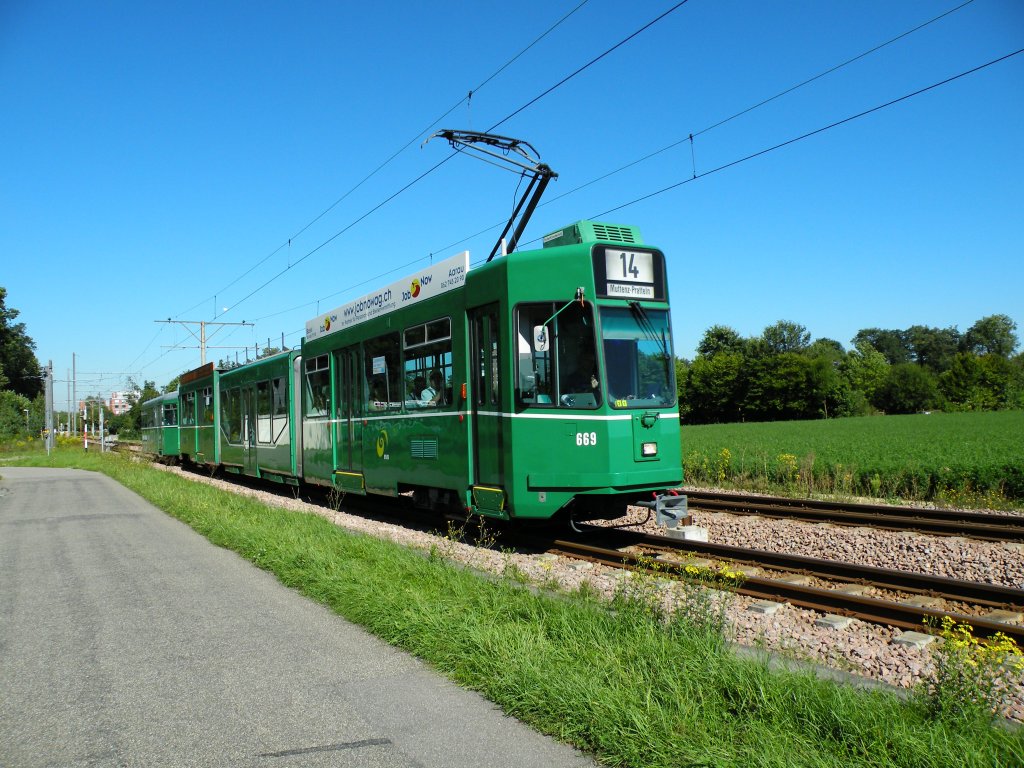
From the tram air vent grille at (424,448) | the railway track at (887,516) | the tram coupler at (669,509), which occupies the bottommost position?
the railway track at (887,516)

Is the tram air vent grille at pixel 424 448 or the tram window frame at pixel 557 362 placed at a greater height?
the tram window frame at pixel 557 362

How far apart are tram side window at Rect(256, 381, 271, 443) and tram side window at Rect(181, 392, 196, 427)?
895 cm

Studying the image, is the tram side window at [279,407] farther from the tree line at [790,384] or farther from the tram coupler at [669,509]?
the tree line at [790,384]

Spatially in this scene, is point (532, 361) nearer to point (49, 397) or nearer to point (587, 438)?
point (587, 438)

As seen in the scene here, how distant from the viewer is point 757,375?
9175 cm

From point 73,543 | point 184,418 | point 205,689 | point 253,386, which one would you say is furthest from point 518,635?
point 184,418

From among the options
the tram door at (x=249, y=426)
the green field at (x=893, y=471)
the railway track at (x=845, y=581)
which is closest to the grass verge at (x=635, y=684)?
the railway track at (x=845, y=581)

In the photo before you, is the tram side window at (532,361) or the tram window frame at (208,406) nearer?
the tram side window at (532,361)

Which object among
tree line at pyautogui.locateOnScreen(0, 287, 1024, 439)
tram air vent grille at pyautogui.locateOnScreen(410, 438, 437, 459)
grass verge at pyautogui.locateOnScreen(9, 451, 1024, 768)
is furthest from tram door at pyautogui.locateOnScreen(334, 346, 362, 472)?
tree line at pyautogui.locateOnScreen(0, 287, 1024, 439)

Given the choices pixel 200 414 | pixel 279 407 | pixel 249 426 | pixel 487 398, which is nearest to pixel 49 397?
pixel 200 414

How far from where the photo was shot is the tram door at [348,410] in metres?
13.3

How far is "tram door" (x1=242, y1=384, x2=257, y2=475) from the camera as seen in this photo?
19656 millimetres

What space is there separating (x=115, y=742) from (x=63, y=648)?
7.11 feet

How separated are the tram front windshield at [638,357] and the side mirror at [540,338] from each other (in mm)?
750
